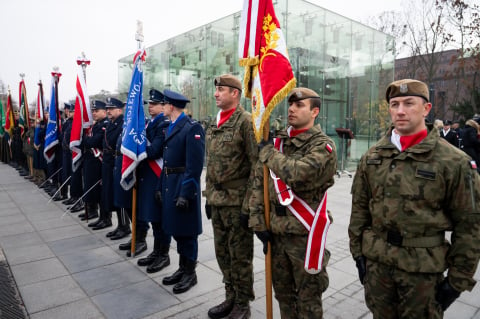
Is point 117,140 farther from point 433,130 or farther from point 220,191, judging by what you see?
point 433,130

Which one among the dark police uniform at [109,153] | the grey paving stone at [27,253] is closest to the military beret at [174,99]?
the dark police uniform at [109,153]

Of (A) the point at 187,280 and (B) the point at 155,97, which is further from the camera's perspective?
(B) the point at 155,97

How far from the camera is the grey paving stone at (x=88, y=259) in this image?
4.50 m

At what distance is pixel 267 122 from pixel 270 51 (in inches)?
22.5

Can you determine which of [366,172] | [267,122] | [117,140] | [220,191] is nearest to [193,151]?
[220,191]

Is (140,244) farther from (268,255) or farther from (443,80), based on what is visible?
(443,80)

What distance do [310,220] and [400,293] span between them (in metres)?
0.72

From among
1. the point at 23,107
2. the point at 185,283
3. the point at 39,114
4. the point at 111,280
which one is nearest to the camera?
the point at 185,283

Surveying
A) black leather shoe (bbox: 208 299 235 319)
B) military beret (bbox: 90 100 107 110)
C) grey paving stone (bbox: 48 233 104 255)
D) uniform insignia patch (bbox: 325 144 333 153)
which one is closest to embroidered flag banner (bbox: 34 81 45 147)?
military beret (bbox: 90 100 107 110)

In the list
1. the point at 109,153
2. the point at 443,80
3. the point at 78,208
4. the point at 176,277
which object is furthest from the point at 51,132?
the point at 443,80

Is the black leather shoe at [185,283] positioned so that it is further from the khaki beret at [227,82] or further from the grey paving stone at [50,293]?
the khaki beret at [227,82]

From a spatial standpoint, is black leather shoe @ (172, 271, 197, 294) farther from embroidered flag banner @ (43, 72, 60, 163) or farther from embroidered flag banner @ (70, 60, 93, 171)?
embroidered flag banner @ (43, 72, 60, 163)

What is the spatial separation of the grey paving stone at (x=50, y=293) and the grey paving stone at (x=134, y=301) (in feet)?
0.96

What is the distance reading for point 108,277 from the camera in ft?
13.6
